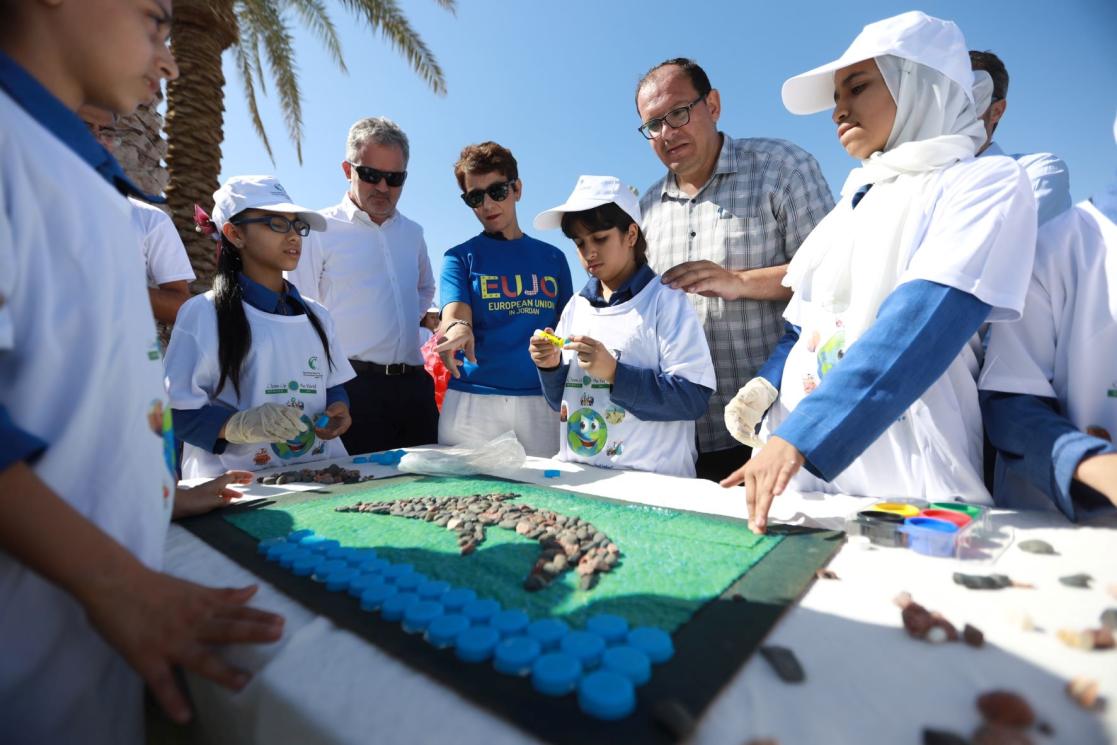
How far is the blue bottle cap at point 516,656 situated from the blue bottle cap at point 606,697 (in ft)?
0.26

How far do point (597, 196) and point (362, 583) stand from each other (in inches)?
67.0

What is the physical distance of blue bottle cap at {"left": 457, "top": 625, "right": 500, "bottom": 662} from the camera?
73 cm

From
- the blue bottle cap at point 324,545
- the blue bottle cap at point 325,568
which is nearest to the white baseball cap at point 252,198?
the blue bottle cap at point 324,545

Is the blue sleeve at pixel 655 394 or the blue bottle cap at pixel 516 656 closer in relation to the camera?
the blue bottle cap at pixel 516 656

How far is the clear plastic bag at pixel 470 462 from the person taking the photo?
6.27ft

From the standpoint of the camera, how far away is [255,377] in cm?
202

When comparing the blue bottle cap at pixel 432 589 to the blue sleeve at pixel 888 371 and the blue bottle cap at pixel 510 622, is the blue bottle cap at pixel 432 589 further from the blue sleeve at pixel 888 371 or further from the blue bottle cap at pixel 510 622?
the blue sleeve at pixel 888 371

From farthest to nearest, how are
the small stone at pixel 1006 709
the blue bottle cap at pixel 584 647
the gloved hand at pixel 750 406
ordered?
the gloved hand at pixel 750 406, the blue bottle cap at pixel 584 647, the small stone at pixel 1006 709

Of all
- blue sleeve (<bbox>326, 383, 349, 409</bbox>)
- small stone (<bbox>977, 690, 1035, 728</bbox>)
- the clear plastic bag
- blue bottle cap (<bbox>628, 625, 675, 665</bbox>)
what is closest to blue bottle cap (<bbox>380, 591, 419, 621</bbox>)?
blue bottle cap (<bbox>628, 625, 675, 665</bbox>)

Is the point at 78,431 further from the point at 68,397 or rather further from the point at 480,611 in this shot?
the point at 480,611

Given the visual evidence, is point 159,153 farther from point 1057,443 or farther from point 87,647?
point 1057,443

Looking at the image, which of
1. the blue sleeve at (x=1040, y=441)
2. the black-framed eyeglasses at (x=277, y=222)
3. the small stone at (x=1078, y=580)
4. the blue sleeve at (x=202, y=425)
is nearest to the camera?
the small stone at (x=1078, y=580)

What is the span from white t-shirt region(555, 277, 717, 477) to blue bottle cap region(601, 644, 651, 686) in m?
1.35

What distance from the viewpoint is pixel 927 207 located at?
1.36 m
